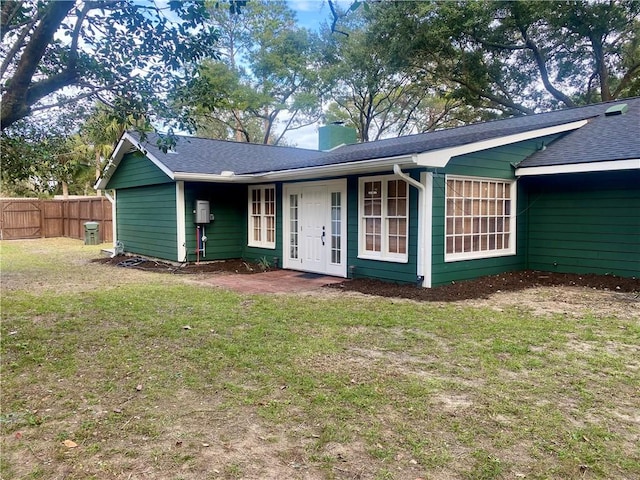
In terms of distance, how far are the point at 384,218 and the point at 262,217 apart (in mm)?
4051

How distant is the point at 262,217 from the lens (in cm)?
1146

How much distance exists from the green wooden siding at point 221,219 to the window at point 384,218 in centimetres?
429

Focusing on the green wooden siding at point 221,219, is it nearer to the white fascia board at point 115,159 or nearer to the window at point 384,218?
the white fascia board at point 115,159

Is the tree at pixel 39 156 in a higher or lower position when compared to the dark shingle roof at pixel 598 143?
lower

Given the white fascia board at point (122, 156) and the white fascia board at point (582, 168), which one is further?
the white fascia board at point (122, 156)

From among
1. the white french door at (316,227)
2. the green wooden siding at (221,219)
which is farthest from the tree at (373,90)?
the white french door at (316,227)

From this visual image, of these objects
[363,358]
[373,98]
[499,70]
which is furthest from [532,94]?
[363,358]

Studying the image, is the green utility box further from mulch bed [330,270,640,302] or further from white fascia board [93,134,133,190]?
mulch bed [330,270,640,302]

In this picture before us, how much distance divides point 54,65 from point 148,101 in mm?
953

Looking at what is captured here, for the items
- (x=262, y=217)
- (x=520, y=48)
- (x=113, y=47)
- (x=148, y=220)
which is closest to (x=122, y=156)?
(x=148, y=220)

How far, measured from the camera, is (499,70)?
20.3m

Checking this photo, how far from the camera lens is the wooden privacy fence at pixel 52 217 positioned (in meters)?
18.9

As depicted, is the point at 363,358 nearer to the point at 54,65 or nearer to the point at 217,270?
the point at 54,65

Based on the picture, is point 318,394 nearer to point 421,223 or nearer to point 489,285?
→ point 421,223
